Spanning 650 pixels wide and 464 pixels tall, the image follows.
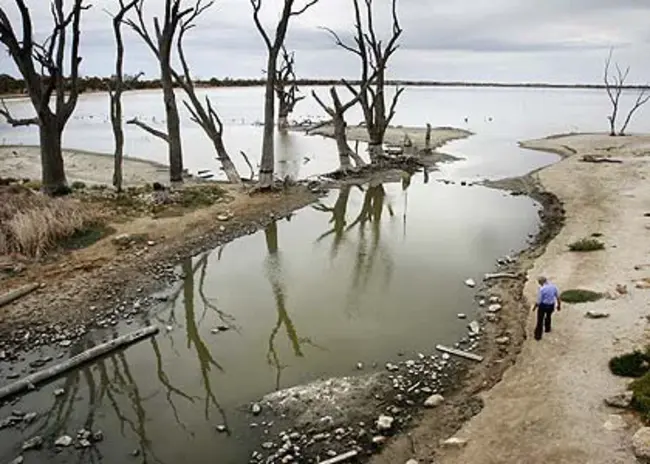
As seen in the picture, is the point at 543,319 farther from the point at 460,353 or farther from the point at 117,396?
the point at 117,396

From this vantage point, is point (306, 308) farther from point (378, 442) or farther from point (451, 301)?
point (378, 442)

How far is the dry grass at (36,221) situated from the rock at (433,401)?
1173 centimetres

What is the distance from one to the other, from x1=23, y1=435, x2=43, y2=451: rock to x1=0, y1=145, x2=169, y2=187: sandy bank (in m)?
21.6

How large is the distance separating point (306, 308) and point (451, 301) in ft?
11.8

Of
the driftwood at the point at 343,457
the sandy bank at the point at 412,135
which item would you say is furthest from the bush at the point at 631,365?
the sandy bank at the point at 412,135

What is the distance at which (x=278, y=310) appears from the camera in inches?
593

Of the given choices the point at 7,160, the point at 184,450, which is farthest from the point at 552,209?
the point at 7,160

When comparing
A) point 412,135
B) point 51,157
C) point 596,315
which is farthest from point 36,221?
point 412,135

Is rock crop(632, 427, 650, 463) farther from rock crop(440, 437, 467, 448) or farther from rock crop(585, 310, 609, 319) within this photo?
rock crop(585, 310, 609, 319)

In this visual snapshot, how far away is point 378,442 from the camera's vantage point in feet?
31.2

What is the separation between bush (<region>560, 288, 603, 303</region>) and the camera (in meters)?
14.1

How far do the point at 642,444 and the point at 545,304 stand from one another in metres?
4.14

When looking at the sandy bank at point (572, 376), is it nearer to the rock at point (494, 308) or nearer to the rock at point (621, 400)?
the rock at point (621, 400)

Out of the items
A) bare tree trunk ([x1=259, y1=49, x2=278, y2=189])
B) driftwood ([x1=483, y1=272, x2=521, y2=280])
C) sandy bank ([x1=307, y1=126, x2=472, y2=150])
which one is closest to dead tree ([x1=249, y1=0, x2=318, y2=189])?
bare tree trunk ([x1=259, y1=49, x2=278, y2=189])
